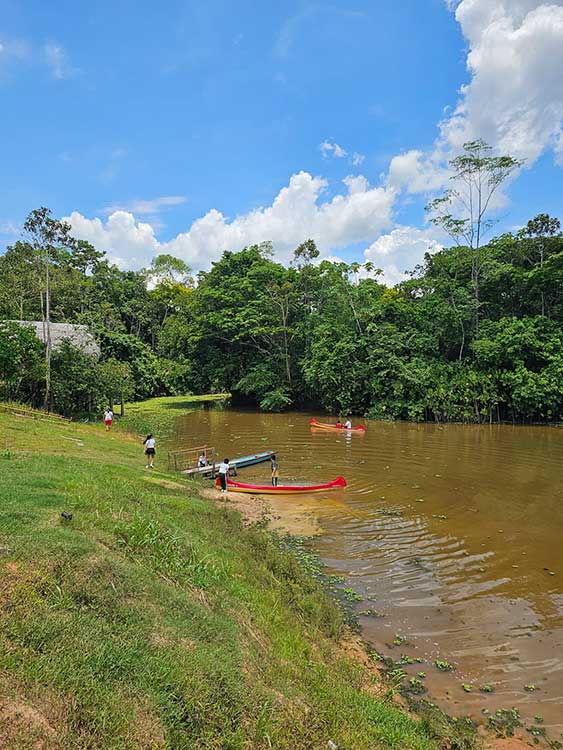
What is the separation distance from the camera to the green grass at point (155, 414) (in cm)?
2858

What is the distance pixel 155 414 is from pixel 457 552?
30346 mm

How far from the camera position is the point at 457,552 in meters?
11.3

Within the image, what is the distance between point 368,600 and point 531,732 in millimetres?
3581

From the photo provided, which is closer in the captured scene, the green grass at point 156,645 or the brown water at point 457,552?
the green grass at point 156,645

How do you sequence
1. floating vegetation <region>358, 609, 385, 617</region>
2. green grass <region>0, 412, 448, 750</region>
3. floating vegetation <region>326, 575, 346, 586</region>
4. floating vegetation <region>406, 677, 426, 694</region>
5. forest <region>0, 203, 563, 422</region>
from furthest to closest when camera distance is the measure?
forest <region>0, 203, 563, 422</region>
floating vegetation <region>326, 575, 346, 586</region>
floating vegetation <region>358, 609, 385, 617</region>
floating vegetation <region>406, 677, 426, 694</region>
green grass <region>0, 412, 448, 750</region>

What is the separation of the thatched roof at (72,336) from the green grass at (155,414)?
4882 millimetres

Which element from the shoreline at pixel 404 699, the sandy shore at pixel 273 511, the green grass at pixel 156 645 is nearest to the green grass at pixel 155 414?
the sandy shore at pixel 273 511

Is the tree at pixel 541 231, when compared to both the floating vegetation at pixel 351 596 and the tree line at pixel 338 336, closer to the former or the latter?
the tree line at pixel 338 336

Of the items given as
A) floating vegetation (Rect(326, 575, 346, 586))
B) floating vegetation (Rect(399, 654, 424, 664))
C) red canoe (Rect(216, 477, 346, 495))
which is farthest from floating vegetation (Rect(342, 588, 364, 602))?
red canoe (Rect(216, 477, 346, 495))

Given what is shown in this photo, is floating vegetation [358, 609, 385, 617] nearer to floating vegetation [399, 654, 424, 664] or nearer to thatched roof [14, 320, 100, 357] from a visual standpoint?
floating vegetation [399, 654, 424, 664]

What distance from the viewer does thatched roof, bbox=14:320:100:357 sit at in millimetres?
27825

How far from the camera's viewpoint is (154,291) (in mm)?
60594

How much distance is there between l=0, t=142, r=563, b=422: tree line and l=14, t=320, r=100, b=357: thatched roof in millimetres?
1102

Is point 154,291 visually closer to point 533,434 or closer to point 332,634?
point 533,434
